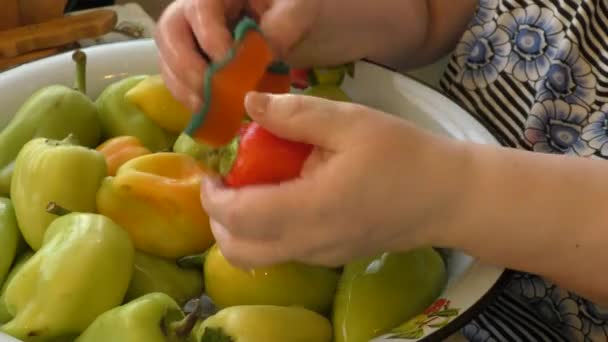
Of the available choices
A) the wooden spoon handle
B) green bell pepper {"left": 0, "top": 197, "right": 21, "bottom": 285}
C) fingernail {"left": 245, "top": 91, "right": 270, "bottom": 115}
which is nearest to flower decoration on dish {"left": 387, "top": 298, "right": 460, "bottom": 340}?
fingernail {"left": 245, "top": 91, "right": 270, "bottom": 115}

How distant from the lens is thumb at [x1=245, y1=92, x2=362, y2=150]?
13.2 inches

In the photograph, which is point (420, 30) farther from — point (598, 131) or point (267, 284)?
point (267, 284)

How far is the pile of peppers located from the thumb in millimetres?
17

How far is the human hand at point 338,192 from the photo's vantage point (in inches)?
13.2

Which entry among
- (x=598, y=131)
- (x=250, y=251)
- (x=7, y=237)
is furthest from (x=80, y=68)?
(x=598, y=131)

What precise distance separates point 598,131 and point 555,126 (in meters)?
0.04

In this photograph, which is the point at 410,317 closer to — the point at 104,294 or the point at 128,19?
the point at 104,294

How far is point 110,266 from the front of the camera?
1.30 ft

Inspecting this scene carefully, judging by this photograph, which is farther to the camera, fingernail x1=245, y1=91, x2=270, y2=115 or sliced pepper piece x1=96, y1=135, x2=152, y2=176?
sliced pepper piece x1=96, y1=135, x2=152, y2=176

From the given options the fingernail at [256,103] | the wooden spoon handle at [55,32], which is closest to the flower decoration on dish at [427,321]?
the fingernail at [256,103]

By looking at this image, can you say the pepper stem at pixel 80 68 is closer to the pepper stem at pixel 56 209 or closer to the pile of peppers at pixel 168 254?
the pile of peppers at pixel 168 254

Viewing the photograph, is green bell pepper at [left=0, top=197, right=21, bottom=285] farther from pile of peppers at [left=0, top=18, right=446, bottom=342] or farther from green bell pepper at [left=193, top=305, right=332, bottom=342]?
green bell pepper at [left=193, top=305, right=332, bottom=342]

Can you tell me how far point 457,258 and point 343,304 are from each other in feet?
0.27

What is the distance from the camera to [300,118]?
33 cm
